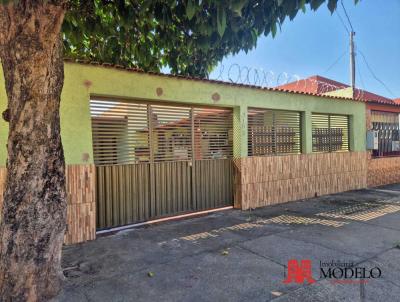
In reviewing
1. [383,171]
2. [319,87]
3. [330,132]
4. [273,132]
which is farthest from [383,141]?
[273,132]

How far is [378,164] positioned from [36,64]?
34.1ft

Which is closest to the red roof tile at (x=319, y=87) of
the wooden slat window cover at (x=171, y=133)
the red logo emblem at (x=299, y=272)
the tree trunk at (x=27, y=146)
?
the wooden slat window cover at (x=171, y=133)

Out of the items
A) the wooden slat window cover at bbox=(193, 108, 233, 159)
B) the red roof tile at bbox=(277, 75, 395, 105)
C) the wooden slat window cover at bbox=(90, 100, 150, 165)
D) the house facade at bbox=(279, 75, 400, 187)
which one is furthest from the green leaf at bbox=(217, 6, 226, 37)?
the red roof tile at bbox=(277, 75, 395, 105)

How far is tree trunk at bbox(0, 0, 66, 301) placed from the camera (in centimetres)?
255

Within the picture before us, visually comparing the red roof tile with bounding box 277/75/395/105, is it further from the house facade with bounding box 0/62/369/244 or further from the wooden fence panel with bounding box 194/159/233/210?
the wooden fence panel with bounding box 194/159/233/210

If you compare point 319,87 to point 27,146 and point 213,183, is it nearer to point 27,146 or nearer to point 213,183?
point 213,183

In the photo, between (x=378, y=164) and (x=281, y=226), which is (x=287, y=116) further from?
(x=378, y=164)

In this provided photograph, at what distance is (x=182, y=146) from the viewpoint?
5895 millimetres

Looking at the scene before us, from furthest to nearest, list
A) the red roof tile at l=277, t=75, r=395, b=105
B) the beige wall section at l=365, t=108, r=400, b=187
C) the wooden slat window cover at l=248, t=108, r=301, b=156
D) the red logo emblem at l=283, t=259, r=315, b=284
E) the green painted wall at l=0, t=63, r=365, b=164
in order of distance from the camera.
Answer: the red roof tile at l=277, t=75, r=395, b=105 → the beige wall section at l=365, t=108, r=400, b=187 → the wooden slat window cover at l=248, t=108, r=301, b=156 → the green painted wall at l=0, t=63, r=365, b=164 → the red logo emblem at l=283, t=259, r=315, b=284

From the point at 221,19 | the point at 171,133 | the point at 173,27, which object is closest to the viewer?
the point at 221,19

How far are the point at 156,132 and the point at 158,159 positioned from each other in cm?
54

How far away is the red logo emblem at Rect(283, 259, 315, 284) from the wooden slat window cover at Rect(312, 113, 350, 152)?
505 centimetres

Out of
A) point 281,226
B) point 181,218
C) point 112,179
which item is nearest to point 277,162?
point 281,226

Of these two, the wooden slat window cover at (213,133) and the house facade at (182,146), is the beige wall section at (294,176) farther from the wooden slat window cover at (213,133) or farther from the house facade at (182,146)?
the wooden slat window cover at (213,133)
